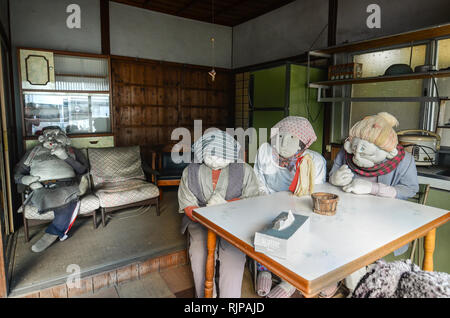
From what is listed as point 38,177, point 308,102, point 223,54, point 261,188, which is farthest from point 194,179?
point 223,54

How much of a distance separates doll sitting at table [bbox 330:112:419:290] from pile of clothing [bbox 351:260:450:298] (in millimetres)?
1017

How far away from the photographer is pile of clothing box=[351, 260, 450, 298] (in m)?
0.69

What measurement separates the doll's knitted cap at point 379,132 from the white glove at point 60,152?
2.39m

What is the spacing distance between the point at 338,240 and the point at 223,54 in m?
5.44

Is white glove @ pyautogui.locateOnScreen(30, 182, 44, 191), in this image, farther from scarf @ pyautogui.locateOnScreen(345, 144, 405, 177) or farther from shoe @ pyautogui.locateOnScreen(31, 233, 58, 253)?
scarf @ pyautogui.locateOnScreen(345, 144, 405, 177)

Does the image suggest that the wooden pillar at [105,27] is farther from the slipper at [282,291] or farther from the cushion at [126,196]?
the slipper at [282,291]

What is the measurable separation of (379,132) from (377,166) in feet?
0.74

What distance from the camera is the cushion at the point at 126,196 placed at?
112 inches

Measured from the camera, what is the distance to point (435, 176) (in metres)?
2.20

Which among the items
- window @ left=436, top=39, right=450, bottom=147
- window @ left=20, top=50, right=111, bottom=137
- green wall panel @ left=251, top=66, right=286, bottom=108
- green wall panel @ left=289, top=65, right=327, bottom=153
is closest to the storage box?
green wall panel @ left=289, top=65, right=327, bottom=153

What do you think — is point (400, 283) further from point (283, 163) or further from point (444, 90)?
point (444, 90)

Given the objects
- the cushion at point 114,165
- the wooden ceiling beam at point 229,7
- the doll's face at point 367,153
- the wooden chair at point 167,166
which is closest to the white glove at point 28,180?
the cushion at point 114,165

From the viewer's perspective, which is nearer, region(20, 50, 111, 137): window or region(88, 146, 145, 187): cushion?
region(88, 146, 145, 187): cushion

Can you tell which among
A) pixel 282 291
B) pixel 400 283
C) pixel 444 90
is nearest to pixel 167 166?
pixel 282 291
